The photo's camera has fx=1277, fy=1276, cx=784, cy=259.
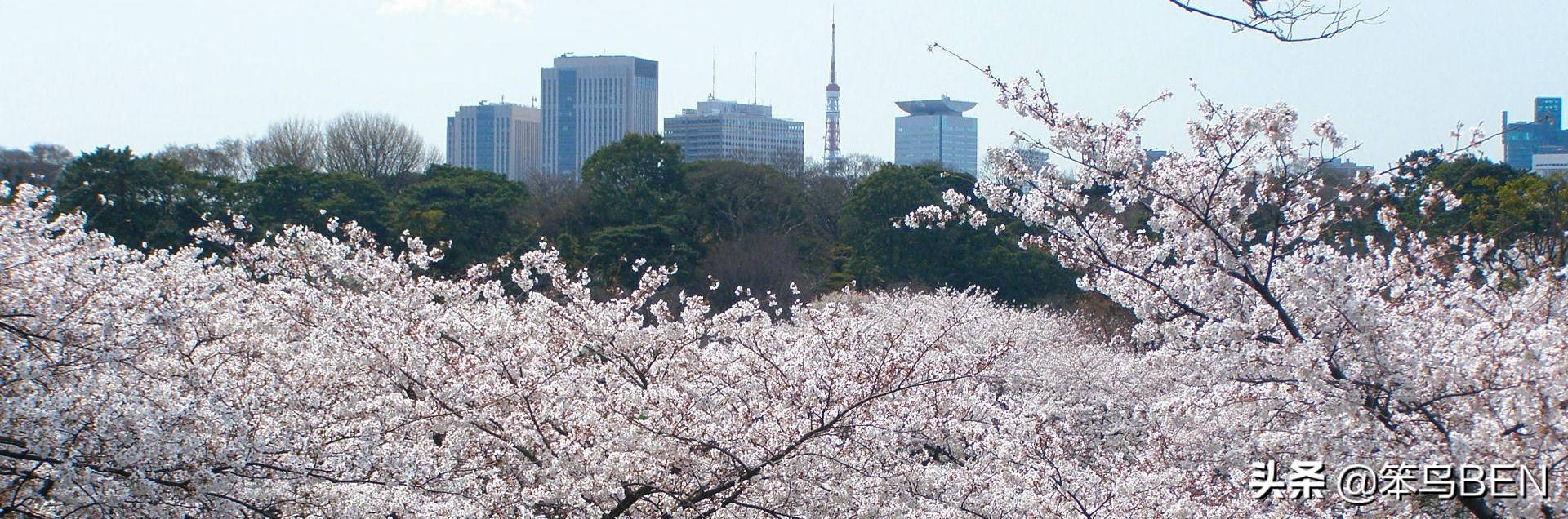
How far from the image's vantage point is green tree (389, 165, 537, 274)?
103 ft

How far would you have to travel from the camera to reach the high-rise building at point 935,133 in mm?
144125

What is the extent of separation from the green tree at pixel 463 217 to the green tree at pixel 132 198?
5.75 meters

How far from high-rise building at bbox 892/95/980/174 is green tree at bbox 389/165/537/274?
111 meters

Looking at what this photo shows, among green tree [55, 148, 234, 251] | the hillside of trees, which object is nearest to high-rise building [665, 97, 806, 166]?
the hillside of trees

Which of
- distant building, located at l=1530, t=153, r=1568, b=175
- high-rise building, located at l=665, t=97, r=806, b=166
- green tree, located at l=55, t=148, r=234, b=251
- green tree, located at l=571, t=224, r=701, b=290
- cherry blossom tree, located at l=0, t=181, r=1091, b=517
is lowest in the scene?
cherry blossom tree, located at l=0, t=181, r=1091, b=517

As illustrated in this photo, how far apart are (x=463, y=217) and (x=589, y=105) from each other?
117725 mm

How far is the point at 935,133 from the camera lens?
145250 millimetres

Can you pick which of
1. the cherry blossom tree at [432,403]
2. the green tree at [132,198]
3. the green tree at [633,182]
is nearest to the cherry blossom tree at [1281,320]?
the cherry blossom tree at [432,403]

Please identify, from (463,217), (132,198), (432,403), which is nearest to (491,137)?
(463,217)

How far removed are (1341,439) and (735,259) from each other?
28075mm

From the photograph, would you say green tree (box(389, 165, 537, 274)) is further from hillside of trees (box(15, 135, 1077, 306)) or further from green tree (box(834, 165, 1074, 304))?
green tree (box(834, 165, 1074, 304))

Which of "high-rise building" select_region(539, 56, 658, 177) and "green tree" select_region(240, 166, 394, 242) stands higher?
"high-rise building" select_region(539, 56, 658, 177)

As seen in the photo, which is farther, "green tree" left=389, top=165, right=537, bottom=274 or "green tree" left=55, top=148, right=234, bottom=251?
"green tree" left=389, top=165, right=537, bottom=274

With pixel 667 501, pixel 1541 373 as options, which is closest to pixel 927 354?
pixel 667 501
